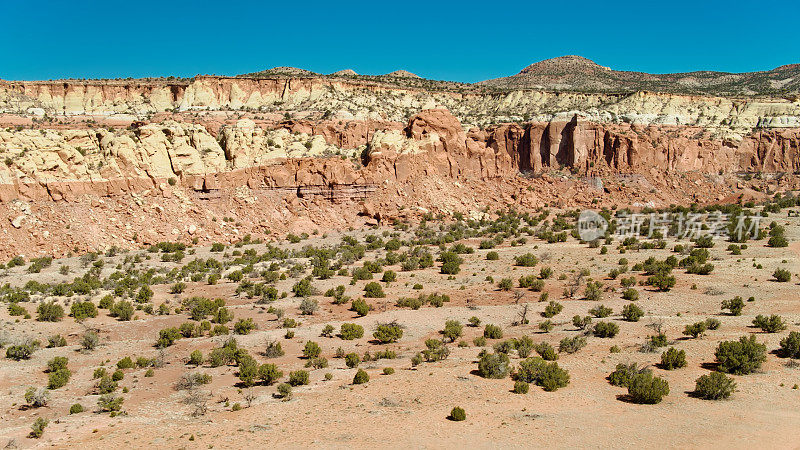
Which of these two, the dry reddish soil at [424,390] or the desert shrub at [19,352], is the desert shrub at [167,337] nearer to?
the dry reddish soil at [424,390]

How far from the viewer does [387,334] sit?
20.1 m

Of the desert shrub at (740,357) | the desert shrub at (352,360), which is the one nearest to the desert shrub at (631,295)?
the desert shrub at (740,357)

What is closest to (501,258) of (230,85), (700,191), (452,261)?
(452,261)

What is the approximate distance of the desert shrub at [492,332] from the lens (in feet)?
65.0

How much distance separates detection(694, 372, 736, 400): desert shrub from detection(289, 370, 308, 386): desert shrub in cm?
1039

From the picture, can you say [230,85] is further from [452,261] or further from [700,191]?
[700,191]

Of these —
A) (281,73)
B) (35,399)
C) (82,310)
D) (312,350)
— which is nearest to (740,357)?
(312,350)

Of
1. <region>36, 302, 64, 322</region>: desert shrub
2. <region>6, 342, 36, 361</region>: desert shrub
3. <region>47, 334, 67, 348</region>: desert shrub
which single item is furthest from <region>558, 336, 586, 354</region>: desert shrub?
<region>36, 302, 64, 322</region>: desert shrub

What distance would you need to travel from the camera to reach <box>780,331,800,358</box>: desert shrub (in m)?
15.8

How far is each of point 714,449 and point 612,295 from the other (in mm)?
14602

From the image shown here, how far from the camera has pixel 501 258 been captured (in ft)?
113

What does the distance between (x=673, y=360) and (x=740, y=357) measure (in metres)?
1.66

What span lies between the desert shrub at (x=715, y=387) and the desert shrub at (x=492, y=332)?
7.21 m

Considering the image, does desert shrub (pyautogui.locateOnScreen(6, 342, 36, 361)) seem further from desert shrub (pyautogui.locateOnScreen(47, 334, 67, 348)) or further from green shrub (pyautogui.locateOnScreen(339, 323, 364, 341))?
green shrub (pyautogui.locateOnScreen(339, 323, 364, 341))
